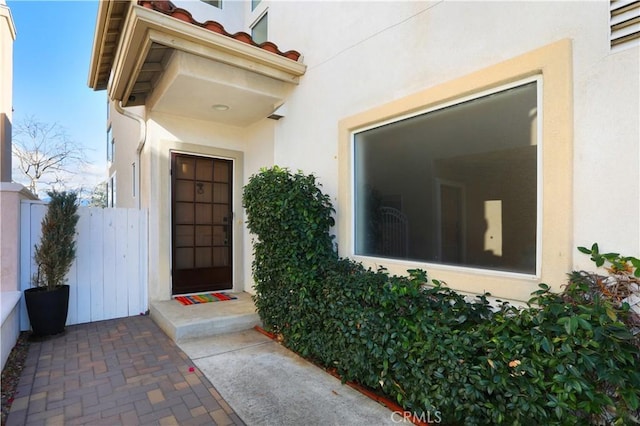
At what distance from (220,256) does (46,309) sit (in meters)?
2.58

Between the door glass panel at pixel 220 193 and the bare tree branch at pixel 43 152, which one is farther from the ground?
the bare tree branch at pixel 43 152

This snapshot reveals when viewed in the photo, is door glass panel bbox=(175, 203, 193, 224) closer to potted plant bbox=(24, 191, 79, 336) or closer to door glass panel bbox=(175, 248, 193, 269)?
door glass panel bbox=(175, 248, 193, 269)

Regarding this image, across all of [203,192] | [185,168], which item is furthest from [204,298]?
[185,168]

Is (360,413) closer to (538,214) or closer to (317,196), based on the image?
(538,214)

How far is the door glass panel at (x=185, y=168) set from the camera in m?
5.79

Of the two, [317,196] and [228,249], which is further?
[228,249]

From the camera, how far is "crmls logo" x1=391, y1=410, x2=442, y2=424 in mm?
2469

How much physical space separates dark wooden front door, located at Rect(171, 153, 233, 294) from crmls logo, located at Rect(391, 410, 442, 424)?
4.23 metres

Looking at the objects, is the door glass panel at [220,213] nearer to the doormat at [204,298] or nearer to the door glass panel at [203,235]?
the door glass panel at [203,235]

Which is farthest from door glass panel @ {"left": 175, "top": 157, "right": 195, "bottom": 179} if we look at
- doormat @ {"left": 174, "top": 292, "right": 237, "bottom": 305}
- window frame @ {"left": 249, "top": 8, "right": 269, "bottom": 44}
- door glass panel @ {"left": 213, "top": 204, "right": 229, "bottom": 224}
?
window frame @ {"left": 249, "top": 8, "right": 269, "bottom": 44}

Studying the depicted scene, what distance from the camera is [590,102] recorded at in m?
2.23

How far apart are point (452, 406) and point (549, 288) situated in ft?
3.47

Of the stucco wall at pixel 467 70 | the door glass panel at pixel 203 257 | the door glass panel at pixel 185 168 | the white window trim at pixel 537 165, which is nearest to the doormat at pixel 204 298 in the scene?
the door glass panel at pixel 203 257

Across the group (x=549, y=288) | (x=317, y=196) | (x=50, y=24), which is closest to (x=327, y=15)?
(x=317, y=196)
